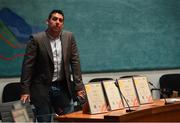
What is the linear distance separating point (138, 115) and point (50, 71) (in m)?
1.21

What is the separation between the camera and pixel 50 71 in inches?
150

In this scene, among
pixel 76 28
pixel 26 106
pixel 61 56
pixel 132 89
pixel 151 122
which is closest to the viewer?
pixel 26 106

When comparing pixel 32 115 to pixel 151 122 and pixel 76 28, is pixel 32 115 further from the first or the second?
pixel 76 28

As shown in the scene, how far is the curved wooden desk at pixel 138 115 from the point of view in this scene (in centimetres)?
270

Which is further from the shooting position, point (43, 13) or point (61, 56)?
point (43, 13)

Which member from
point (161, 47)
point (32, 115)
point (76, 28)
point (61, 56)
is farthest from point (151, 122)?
point (161, 47)

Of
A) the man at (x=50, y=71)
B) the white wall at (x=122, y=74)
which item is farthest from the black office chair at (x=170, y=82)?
the man at (x=50, y=71)

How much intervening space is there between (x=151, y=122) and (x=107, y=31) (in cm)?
268

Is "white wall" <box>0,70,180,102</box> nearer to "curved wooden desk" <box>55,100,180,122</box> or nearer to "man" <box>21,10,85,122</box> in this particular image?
"man" <box>21,10,85,122</box>

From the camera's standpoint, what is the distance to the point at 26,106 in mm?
2619

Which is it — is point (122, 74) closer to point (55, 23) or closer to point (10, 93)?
point (10, 93)

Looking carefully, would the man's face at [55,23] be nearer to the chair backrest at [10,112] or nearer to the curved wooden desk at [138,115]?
the curved wooden desk at [138,115]

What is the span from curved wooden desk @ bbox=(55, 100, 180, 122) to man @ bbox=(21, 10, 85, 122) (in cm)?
82

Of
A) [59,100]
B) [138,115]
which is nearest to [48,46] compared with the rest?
[59,100]
